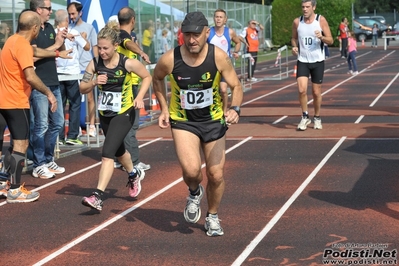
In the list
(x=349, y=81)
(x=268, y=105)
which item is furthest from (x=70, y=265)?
(x=349, y=81)

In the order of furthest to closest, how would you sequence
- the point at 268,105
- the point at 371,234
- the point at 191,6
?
1. the point at 191,6
2. the point at 268,105
3. the point at 371,234

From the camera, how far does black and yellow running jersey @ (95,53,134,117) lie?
31.4 ft

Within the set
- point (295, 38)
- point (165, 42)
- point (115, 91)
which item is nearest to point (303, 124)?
point (295, 38)

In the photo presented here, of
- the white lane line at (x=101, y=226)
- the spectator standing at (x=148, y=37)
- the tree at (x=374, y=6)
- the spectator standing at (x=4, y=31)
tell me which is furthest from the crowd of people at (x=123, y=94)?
the tree at (x=374, y=6)

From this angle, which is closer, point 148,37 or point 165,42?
point 148,37

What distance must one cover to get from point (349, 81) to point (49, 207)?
19.8 m

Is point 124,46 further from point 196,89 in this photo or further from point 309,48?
point 309,48

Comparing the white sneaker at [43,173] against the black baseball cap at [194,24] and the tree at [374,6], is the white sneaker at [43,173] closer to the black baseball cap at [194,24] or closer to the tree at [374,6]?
the black baseball cap at [194,24]

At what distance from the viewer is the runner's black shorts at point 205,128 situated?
7953 mm

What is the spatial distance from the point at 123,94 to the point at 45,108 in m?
2.06

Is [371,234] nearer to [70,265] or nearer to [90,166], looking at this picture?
[70,265]

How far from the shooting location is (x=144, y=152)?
13.6 m

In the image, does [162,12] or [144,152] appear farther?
[162,12]

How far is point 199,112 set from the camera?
795 centimetres
